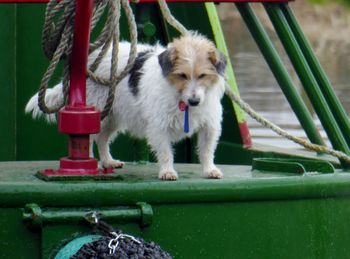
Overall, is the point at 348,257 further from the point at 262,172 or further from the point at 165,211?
the point at 165,211

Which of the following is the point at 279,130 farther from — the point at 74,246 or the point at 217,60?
the point at 74,246

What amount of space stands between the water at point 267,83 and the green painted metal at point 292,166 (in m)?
3.13

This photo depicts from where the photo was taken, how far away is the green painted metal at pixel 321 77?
7.34 metres

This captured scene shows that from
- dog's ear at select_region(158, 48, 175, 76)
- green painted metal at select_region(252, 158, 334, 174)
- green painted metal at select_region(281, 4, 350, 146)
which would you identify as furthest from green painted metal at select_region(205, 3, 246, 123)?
dog's ear at select_region(158, 48, 175, 76)

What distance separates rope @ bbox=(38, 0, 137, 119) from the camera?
6.04 m

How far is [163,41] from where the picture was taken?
8.37m

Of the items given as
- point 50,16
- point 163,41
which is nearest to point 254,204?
point 50,16

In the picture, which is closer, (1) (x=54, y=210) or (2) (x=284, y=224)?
(1) (x=54, y=210)

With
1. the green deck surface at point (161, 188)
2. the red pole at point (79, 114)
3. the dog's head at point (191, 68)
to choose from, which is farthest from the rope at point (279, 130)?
the red pole at point (79, 114)

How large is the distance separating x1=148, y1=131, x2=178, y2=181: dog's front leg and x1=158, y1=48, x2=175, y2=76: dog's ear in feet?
0.99

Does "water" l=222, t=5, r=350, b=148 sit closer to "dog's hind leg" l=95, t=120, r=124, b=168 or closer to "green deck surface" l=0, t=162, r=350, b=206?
"dog's hind leg" l=95, t=120, r=124, b=168

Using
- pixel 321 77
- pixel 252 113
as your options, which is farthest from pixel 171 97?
pixel 321 77

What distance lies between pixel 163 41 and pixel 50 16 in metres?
2.37

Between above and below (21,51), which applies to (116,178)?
below
